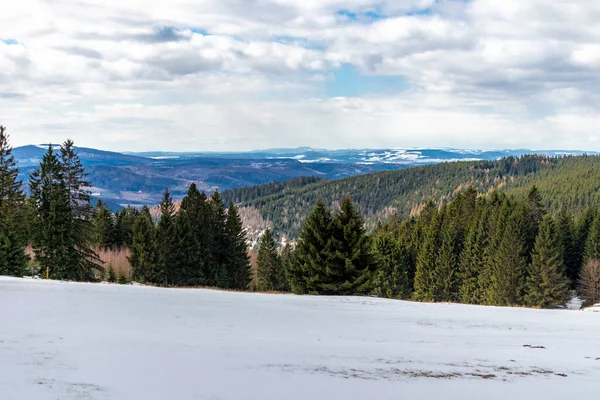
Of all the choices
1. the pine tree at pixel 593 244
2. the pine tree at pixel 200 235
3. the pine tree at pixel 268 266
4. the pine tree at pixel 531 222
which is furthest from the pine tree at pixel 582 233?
the pine tree at pixel 200 235

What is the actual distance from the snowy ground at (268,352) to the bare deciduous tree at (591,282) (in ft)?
184

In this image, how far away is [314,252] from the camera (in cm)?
3622

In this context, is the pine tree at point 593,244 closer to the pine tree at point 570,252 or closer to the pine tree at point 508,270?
the pine tree at point 570,252

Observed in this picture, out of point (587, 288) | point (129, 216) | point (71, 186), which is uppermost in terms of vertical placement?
point (71, 186)

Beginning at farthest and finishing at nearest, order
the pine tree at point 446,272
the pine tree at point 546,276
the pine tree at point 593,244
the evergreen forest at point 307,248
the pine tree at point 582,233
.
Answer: the pine tree at point 582,233, the pine tree at point 593,244, the pine tree at point 446,272, the pine tree at point 546,276, the evergreen forest at point 307,248

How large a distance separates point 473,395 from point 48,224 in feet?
155

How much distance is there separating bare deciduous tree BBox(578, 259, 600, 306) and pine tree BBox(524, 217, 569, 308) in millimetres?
3839

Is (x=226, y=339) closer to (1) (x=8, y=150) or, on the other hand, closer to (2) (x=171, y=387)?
(2) (x=171, y=387)

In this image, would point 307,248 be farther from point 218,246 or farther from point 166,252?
point 218,246

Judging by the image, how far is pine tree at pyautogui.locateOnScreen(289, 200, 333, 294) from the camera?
116 feet

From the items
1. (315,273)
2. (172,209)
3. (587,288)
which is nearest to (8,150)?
(172,209)

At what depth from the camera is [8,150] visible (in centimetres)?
6362

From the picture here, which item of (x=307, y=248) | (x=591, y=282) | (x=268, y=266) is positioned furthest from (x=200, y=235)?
(x=591, y=282)

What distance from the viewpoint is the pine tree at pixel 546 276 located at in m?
63.3
